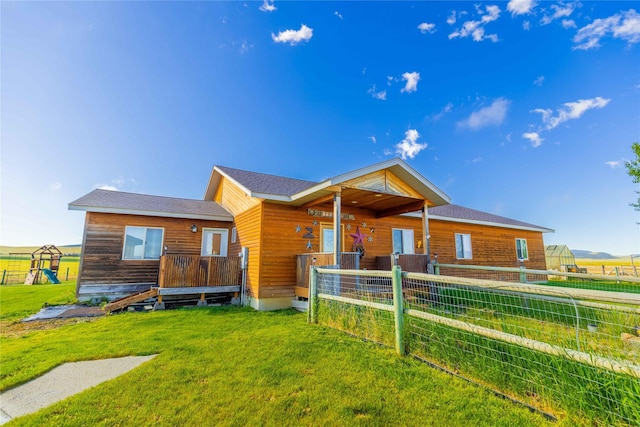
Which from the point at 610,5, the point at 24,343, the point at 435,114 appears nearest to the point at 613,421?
the point at 24,343

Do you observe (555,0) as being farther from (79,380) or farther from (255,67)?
(79,380)

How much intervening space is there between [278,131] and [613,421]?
1779cm

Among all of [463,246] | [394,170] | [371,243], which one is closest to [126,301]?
[371,243]

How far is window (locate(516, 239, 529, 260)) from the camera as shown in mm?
15902

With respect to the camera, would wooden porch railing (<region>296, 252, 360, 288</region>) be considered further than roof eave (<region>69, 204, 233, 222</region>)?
No

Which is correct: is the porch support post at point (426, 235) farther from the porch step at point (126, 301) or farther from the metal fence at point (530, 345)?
the porch step at point (126, 301)

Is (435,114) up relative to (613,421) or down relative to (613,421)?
up

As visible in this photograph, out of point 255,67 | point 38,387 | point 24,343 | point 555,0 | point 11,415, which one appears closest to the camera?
point 11,415

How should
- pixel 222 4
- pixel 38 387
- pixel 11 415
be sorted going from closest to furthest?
pixel 11 415, pixel 38 387, pixel 222 4

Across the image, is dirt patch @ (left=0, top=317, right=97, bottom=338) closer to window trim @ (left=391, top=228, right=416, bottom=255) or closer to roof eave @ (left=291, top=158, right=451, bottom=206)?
roof eave @ (left=291, top=158, right=451, bottom=206)

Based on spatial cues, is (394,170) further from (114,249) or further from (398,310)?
(114,249)

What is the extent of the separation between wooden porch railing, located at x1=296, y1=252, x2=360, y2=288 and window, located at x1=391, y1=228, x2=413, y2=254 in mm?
3986

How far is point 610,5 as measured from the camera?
8.10 meters

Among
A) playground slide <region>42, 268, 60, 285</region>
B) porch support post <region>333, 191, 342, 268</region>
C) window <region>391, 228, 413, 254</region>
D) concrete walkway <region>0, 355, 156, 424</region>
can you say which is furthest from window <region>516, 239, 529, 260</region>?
playground slide <region>42, 268, 60, 285</region>
